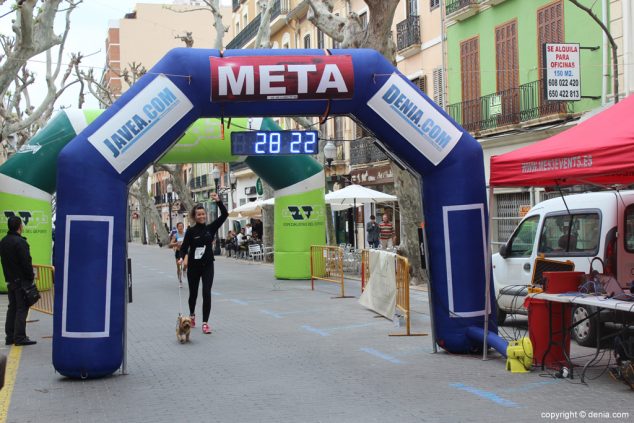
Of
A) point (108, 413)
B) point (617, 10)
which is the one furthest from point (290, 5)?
point (108, 413)

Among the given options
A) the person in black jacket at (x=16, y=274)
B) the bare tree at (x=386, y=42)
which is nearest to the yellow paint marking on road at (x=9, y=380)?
the person in black jacket at (x=16, y=274)

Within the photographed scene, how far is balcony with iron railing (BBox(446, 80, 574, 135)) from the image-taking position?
21.5 m

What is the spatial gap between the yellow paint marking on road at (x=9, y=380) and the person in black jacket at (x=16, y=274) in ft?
0.90

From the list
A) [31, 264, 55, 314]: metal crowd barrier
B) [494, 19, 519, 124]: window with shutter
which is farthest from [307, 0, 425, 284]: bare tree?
[31, 264, 55, 314]: metal crowd barrier

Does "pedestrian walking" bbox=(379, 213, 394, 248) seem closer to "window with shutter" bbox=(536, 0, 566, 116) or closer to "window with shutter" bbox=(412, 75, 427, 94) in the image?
"window with shutter" bbox=(412, 75, 427, 94)

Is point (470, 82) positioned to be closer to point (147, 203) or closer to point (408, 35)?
point (408, 35)

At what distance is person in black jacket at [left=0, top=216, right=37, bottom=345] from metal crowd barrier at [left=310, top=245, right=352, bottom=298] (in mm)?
9203

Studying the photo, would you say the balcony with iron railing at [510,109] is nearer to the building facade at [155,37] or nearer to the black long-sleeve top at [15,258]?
the black long-sleeve top at [15,258]

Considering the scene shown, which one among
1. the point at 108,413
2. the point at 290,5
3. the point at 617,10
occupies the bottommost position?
the point at 108,413

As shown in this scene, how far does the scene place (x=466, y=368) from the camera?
9406mm

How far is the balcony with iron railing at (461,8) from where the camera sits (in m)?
25.2

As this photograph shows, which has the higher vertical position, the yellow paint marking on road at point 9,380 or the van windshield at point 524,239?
the van windshield at point 524,239

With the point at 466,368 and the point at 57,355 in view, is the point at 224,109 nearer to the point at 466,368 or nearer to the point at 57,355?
the point at 57,355

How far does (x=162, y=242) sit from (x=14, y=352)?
51828mm
